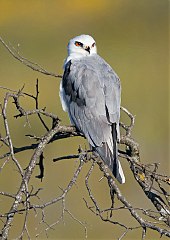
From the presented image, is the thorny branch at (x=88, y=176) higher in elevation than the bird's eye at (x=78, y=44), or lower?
lower

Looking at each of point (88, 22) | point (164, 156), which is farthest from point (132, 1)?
point (164, 156)

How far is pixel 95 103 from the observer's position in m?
4.61

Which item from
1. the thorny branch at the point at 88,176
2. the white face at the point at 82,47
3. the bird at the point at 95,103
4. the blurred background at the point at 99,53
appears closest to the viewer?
the thorny branch at the point at 88,176

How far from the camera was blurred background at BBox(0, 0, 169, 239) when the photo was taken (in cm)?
854

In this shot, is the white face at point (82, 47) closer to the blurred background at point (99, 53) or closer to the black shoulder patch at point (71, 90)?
the black shoulder patch at point (71, 90)

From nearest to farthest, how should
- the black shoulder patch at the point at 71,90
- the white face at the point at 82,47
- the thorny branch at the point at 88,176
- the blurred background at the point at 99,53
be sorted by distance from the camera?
the thorny branch at the point at 88,176 → the black shoulder patch at the point at 71,90 → the white face at the point at 82,47 → the blurred background at the point at 99,53

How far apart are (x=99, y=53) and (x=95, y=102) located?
10662mm

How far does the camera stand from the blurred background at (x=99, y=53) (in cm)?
854

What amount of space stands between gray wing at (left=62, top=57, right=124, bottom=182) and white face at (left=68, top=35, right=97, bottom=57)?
50cm

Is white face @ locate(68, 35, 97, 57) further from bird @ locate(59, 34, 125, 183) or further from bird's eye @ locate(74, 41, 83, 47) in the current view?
bird @ locate(59, 34, 125, 183)

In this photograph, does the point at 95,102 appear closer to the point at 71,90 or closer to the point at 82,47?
the point at 71,90

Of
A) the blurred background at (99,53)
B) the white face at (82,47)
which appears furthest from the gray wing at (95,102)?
the blurred background at (99,53)

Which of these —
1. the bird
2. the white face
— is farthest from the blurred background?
the bird

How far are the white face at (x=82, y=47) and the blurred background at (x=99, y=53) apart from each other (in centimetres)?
142
